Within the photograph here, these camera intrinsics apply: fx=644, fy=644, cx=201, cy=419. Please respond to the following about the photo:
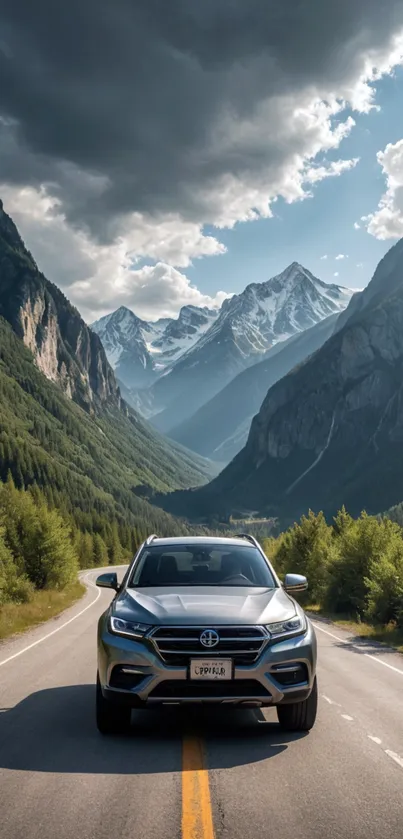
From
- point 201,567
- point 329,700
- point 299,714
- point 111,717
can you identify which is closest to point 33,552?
point 329,700

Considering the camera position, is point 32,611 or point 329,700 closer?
point 329,700

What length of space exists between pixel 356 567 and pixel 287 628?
28999mm

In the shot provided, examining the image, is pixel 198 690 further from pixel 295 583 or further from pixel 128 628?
pixel 295 583

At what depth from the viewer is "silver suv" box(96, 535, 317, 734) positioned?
6523 millimetres

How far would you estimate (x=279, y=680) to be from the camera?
673 centimetres

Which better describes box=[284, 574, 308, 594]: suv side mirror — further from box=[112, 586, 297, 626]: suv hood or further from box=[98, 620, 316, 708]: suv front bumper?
box=[98, 620, 316, 708]: suv front bumper

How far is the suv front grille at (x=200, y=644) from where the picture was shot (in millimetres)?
6590

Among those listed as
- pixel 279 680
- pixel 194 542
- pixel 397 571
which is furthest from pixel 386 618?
pixel 279 680

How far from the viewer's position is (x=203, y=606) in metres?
7.15

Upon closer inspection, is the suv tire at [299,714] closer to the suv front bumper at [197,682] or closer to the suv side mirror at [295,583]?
the suv front bumper at [197,682]

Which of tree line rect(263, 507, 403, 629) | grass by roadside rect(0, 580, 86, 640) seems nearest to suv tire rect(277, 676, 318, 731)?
grass by roadside rect(0, 580, 86, 640)

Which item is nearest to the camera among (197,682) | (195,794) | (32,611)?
(195,794)

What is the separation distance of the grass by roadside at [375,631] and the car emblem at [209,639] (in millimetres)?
13470

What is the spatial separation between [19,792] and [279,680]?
2.71 m
